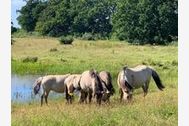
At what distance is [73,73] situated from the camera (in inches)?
338

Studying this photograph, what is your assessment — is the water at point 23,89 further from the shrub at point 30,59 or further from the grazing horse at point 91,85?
the grazing horse at point 91,85

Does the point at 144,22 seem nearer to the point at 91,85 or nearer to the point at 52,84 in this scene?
the point at 91,85

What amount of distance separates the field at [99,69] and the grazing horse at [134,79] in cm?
11

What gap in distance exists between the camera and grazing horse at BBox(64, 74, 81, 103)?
8506 mm

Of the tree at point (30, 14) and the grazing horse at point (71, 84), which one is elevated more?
the tree at point (30, 14)

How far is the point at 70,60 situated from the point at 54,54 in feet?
0.95

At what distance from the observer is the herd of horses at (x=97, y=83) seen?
8.05 meters

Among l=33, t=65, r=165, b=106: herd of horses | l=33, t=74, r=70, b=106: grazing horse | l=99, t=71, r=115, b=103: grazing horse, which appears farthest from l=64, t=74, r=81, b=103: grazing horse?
l=99, t=71, r=115, b=103: grazing horse

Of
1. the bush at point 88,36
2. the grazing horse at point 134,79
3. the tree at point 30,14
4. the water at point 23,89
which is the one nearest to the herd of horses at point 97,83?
the grazing horse at point 134,79

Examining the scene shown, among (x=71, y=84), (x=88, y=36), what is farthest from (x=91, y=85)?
(x=88, y=36)
